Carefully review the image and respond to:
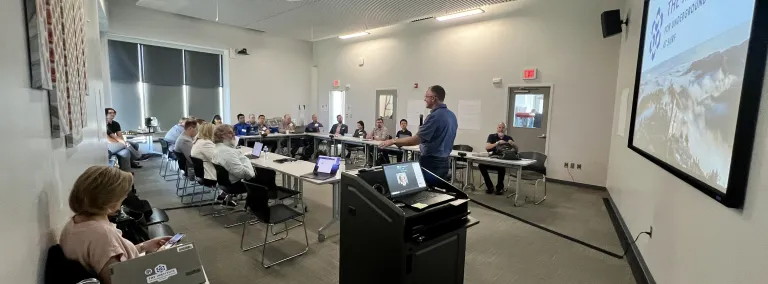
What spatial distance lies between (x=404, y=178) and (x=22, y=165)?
5.30 ft

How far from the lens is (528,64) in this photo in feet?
21.9

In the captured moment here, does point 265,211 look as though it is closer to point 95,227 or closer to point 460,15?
point 95,227

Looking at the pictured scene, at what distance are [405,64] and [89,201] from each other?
7869 mm

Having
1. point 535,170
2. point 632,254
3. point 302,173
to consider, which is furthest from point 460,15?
point 632,254

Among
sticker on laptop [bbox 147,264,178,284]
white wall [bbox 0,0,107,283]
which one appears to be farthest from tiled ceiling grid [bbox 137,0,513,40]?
sticker on laptop [bbox 147,264,178,284]

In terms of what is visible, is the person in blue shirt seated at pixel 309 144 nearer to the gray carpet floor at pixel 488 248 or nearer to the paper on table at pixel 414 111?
the paper on table at pixel 414 111

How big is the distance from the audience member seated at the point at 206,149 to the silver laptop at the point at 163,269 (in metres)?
2.91

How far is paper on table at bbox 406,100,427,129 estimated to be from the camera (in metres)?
8.43

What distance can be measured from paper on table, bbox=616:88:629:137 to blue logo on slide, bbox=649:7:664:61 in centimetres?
165

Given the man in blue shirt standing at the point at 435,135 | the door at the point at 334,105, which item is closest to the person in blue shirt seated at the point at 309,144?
the door at the point at 334,105

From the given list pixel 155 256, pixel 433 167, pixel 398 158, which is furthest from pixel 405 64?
pixel 155 256

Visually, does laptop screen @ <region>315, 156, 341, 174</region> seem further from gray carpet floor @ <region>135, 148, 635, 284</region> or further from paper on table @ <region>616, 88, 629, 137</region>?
paper on table @ <region>616, 88, 629, 137</region>

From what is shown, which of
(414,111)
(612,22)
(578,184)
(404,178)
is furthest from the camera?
(414,111)

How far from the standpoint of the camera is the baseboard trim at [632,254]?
2.72m
